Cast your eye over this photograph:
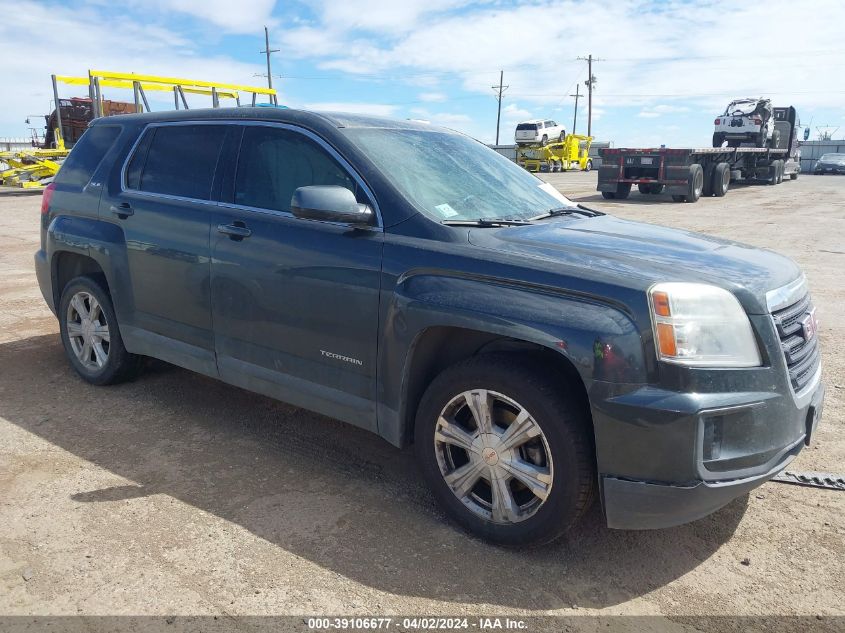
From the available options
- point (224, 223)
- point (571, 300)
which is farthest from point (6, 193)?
point (571, 300)

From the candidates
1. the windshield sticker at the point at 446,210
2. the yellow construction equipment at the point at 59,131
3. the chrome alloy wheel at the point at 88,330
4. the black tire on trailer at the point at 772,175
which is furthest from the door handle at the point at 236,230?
the black tire on trailer at the point at 772,175

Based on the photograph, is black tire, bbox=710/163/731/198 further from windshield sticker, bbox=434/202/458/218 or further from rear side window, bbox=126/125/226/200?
windshield sticker, bbox=434/202/458/218

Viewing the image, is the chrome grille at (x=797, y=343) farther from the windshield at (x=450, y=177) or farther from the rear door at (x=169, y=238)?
the rear door at (x=169, y=238)

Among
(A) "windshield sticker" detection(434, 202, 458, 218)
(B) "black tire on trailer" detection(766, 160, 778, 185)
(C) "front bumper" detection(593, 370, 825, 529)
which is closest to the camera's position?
(C) "front bumper" detection(593, 370, 825, 529)

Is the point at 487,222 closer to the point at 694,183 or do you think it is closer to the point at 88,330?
the point at 88,330

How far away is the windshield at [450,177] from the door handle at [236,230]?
763 millimetres

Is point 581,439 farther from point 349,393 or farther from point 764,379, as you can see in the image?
point 349,393

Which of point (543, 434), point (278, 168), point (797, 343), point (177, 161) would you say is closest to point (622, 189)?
point (177, 161)

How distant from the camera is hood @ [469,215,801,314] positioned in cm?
271

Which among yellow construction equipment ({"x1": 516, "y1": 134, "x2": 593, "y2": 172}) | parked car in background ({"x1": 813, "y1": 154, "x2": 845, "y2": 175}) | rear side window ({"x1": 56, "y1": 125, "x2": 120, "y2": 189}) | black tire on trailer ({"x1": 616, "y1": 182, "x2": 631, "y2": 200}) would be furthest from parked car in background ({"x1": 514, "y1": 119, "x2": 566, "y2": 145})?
rear side window ({"x1": 56, "y1": 125, "x2": 120, "y2": 189})

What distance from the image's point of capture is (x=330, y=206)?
124 inches

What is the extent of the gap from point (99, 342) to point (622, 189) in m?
18.3

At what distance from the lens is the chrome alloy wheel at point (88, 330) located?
15.7 ft

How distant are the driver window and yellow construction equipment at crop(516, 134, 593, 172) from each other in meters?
38.3
